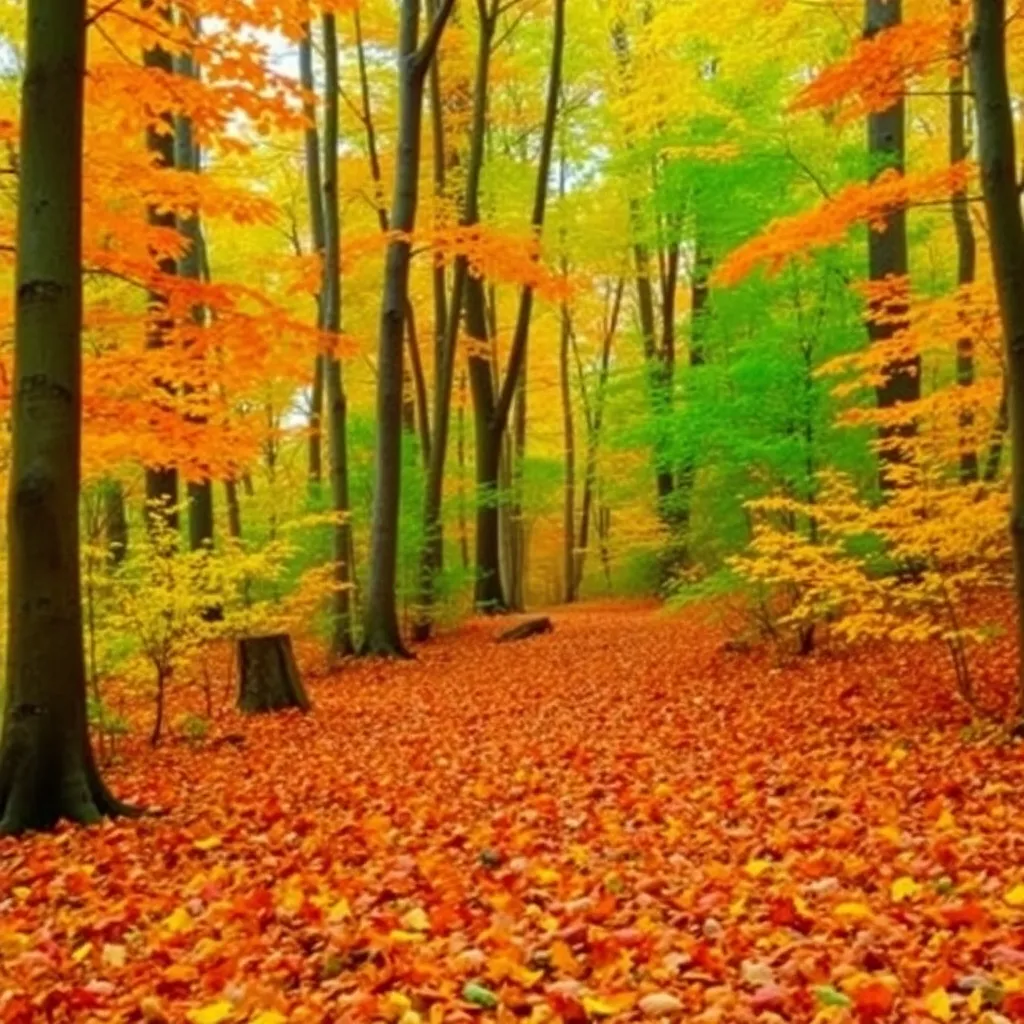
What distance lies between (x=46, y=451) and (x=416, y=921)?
305 cm

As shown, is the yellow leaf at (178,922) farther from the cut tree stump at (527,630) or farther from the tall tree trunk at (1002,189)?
the cut tree stump at (527,630)

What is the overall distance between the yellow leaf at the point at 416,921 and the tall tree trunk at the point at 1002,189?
12.7 feet

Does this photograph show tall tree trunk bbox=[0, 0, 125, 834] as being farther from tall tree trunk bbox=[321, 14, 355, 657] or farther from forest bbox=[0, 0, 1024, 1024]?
tall tree trunk bbox=[321, 14, 355, 657]

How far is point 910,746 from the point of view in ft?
21.1

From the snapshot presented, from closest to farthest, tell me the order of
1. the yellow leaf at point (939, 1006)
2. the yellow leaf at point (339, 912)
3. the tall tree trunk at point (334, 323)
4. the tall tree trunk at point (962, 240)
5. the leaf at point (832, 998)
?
the yellow leaf at point (939, 1006), the leaf at point (832, 998), the yellow leaf at point (339, 912), the tall tree trunk at point (962, 240), the tall tree trunk at point (334, 323)

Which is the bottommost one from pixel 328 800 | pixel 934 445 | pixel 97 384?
pixel 328 800

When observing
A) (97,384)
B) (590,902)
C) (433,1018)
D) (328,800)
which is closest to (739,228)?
(97,384)

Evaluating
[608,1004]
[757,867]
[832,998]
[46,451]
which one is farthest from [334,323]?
[832,998]

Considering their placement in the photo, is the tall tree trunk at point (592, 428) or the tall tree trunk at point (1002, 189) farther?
the tall tree trunk at point (592, 428)

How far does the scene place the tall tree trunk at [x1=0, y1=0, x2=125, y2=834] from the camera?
18.1ft

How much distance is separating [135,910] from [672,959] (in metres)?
2.05

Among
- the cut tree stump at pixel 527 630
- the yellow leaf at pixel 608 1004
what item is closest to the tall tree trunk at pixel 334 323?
the cut tree stump at pixel 527 630

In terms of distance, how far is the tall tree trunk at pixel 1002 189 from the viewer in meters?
5.95

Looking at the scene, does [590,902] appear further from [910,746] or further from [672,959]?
[910,746]
